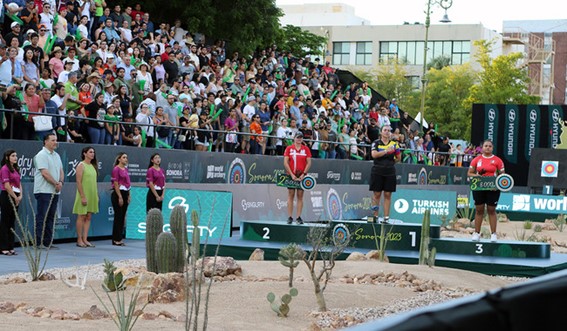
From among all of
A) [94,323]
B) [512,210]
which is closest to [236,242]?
[94,323]

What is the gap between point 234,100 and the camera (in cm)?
2603

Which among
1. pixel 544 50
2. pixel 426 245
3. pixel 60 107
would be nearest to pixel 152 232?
pixel 426 245

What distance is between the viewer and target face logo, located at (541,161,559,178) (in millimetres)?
33906

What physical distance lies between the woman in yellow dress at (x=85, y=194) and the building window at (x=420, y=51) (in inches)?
3201

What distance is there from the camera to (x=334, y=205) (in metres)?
27.5

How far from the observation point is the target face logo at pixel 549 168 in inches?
1335

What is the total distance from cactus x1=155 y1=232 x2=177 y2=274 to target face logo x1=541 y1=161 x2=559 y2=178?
24.5 meters

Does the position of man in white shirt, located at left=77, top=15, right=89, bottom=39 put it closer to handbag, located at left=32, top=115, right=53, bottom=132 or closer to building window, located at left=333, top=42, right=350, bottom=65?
handbag, located at left=32, top=115, right=53, bottom=132

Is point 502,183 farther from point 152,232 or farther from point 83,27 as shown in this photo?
point 83,27

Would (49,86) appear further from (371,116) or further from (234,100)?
(371,116)

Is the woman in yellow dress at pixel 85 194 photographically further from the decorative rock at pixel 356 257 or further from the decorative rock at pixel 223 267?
the decorative rock at pixel 223 267

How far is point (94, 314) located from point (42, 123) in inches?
359

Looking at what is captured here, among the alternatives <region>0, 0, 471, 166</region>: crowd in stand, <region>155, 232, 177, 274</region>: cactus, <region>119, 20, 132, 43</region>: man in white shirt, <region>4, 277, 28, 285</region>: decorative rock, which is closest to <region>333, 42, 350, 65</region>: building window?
<region>0, 0, 471, 166</region>: crowd in stand

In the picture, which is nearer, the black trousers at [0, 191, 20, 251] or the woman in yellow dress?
the black trousers at [0, 191, 20, 251]
